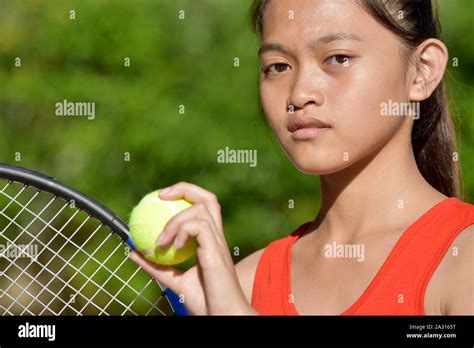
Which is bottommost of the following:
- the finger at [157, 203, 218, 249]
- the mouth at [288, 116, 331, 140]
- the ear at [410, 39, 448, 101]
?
the finger at [157, 203, 218, 249]

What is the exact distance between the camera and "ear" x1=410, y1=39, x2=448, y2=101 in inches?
64.9

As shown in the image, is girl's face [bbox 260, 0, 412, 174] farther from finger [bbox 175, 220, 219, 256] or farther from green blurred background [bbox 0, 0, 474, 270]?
green blurred background [bbox 0, 0, 474, 270]

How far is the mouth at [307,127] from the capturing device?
1557 mm

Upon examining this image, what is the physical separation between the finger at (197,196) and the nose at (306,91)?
0.21 metres

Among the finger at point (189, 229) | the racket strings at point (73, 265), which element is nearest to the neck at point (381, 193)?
the finger at point (189, 229)

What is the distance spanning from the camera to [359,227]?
166cm

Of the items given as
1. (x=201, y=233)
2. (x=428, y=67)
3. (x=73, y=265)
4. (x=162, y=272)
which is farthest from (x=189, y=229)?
(x=73, y=265)

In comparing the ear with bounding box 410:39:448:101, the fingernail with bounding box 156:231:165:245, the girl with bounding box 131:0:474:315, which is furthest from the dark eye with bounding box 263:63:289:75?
the fingernail with bounding box 156:231:165:245

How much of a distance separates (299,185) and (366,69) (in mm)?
1928

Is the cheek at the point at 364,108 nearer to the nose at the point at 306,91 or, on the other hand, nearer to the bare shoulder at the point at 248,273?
the nose at the point at 306,91

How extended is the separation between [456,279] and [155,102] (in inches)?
90.6

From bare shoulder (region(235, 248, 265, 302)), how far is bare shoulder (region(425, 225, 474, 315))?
1.41 ft
